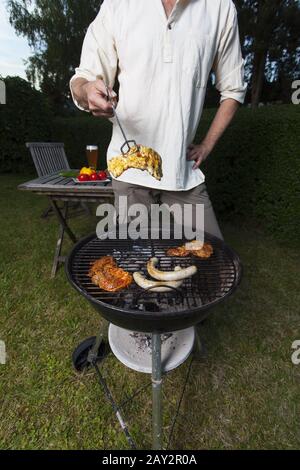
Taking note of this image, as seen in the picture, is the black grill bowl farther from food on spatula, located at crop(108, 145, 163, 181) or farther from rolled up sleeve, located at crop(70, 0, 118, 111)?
rolled up sleeve, located at crop(70, 0, 118, 111)

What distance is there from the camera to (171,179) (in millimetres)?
1609

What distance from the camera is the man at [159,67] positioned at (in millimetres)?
1479

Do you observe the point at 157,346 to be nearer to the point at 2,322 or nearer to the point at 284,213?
the point at 2,322

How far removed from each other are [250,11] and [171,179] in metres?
9.01

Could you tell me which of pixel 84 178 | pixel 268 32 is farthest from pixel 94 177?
pixel 268 32

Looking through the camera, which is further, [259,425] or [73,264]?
[259,425]

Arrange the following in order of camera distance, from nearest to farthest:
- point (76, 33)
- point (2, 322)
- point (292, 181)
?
1. point (2, 322)
2. point (292, 181)
3. point (76, 33)

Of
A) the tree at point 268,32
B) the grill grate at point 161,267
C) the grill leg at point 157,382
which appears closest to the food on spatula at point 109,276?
the grill grate at point 161,267

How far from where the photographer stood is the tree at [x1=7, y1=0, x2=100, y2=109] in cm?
938

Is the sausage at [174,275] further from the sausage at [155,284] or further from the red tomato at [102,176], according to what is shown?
the red tomato at [102,176]

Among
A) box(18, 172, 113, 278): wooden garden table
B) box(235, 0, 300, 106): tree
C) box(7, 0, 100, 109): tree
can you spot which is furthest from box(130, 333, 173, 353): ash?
box(7, 0, 100, 109): tree

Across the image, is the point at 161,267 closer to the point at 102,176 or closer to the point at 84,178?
the point at 84,178
